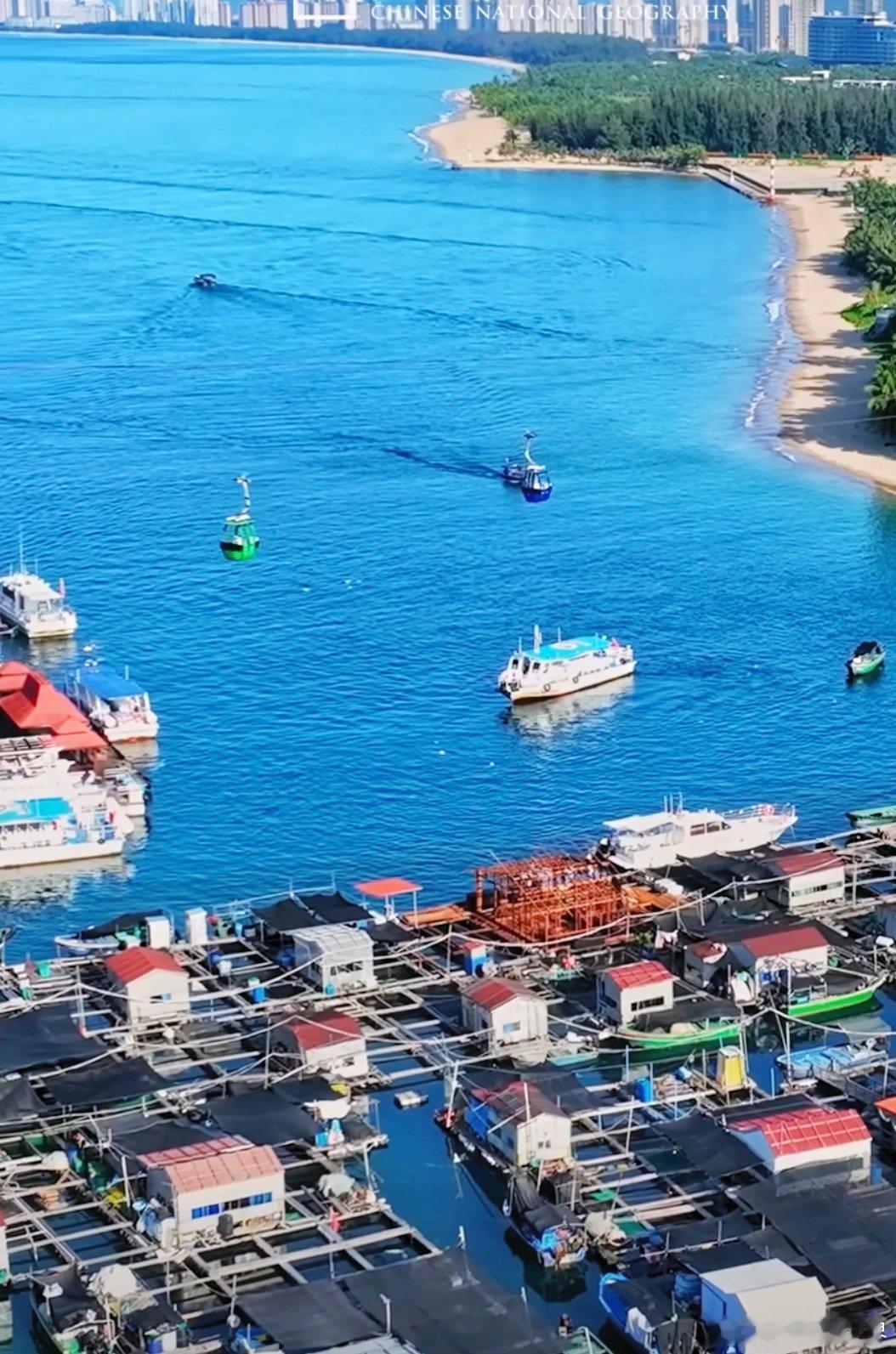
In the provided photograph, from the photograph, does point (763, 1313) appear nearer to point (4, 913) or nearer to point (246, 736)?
point (4, 913)

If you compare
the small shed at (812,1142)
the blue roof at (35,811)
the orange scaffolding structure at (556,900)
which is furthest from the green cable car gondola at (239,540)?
the small shed at (812,1142)

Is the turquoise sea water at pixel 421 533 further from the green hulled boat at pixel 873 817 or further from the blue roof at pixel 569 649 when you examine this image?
the green hulled boat at pixel 873 817

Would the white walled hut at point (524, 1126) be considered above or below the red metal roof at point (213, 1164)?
below

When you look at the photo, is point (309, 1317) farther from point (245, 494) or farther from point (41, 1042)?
point (245, 494)

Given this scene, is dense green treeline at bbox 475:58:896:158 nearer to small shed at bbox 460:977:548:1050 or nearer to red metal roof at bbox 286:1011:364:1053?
small shed at bbox 460:977:548:1050

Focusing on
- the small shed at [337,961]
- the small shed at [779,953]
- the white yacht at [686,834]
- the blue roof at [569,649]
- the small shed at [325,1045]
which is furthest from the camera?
the blue roof at [569,649]

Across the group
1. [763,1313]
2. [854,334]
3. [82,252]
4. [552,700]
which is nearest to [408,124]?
[82,252]
